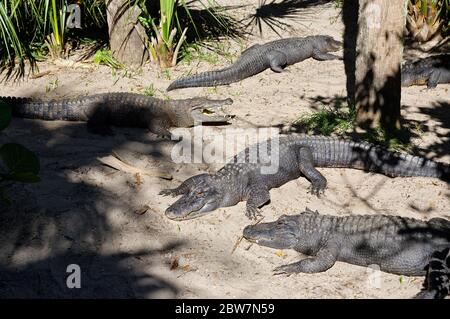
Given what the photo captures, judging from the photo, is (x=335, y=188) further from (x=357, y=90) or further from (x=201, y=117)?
(x=201, y=117)

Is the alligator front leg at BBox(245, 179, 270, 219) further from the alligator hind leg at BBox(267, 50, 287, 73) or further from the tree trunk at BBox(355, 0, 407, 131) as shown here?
the alligator hind leg at BBox(267, 50, 287, 73)

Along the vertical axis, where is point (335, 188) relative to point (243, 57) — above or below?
below

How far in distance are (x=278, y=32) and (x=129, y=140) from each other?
4.11 m

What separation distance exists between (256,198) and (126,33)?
3.62 meters

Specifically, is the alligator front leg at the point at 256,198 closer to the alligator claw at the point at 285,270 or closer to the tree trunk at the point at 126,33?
the alligator claw at the point at 285,270

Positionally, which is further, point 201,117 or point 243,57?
point 243,57

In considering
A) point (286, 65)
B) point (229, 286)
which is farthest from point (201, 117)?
point (229, 286)

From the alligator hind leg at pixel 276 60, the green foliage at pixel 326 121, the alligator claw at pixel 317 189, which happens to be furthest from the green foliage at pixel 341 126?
the alligator hind leg at pixel 276 60

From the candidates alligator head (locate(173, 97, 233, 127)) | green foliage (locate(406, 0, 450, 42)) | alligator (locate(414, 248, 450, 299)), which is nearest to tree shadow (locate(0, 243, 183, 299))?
alligator (locate(414, 248, 450, 299))

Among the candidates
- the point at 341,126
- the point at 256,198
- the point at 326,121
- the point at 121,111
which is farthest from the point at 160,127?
the point at 341,126

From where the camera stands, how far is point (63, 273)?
4543 mm

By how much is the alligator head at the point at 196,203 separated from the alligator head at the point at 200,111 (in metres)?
1.44
